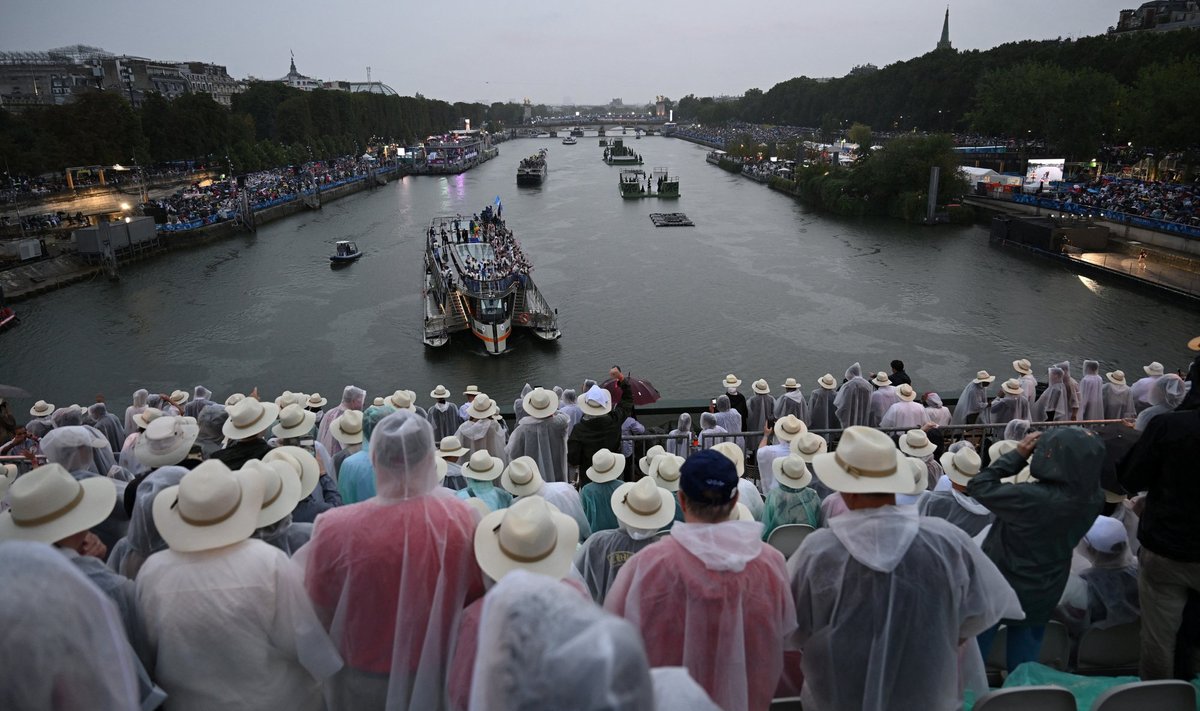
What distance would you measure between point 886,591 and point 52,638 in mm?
2582

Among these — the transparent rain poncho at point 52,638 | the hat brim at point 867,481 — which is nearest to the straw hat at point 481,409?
the hat brim at point 867,481

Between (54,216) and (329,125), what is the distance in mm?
45797

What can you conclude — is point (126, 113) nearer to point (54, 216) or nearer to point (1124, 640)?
point (54, 216)

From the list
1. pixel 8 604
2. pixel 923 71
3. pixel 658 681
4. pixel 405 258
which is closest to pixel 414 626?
pixel 8 604

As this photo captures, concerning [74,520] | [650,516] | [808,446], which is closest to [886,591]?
[650,516]

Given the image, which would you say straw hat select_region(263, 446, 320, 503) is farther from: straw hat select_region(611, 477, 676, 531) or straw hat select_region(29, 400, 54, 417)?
straw hat select_region(29, 400, 54, 417)

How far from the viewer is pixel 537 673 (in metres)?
1.13

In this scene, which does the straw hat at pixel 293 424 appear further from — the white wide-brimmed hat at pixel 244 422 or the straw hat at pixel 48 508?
the straw hat at pixel 48 508

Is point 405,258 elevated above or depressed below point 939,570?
below

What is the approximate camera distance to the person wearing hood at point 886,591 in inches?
97.8

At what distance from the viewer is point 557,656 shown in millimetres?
1115

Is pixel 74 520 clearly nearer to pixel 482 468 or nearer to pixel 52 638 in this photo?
pixel 52 638

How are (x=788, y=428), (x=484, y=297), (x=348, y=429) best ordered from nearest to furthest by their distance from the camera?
(x=348, y=429)
(x=788, y=428)
(x=484, y=297)

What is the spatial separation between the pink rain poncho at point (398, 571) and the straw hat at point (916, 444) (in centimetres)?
425
